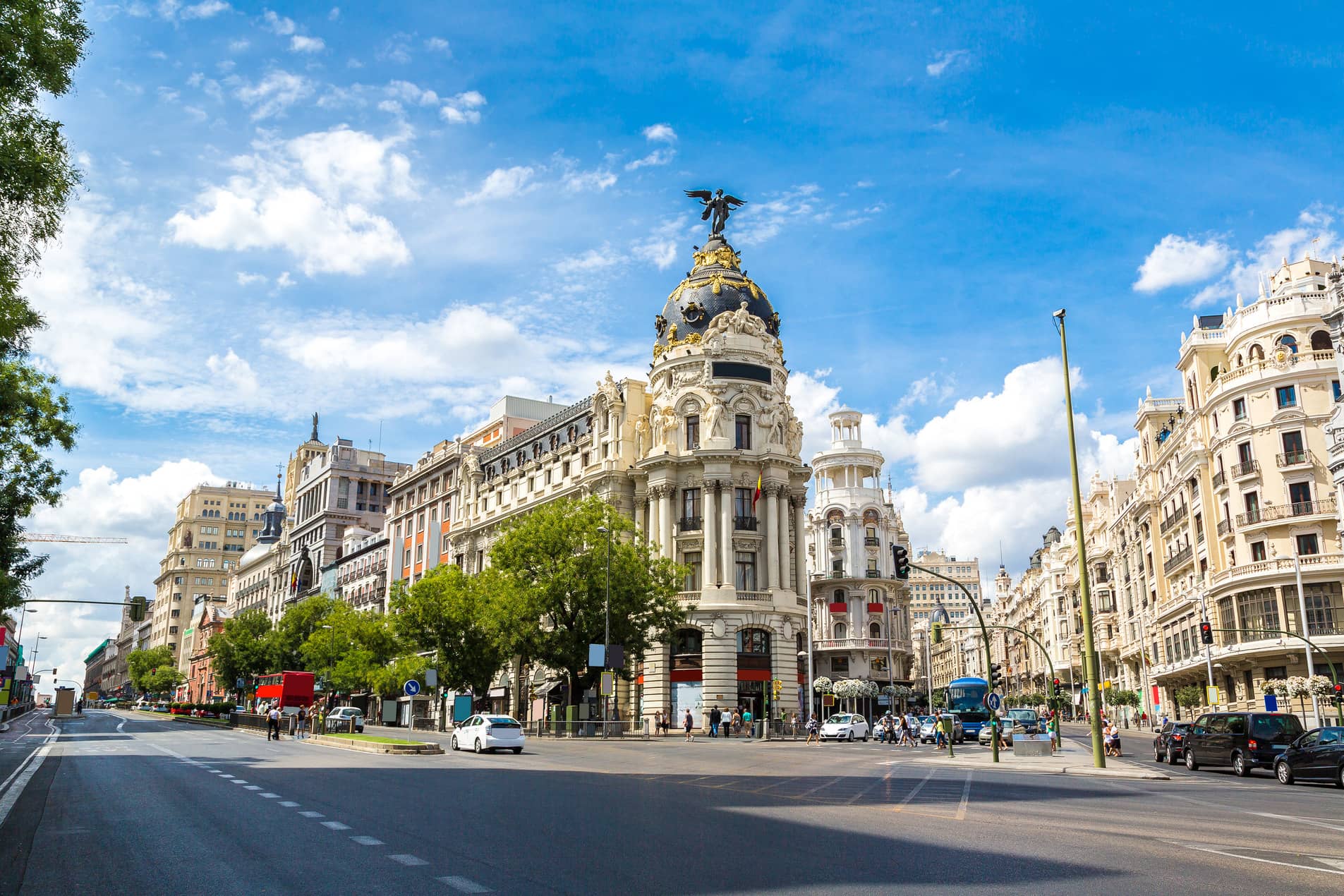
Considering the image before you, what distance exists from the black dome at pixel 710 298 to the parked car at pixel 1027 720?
2818cm

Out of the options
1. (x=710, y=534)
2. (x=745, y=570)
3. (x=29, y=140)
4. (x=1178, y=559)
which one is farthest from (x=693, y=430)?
(x=29, y=140)

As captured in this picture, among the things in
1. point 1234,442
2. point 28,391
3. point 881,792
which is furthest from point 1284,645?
point 28,391

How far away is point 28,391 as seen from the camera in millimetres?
27344

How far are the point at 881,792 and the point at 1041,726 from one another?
41.8 m

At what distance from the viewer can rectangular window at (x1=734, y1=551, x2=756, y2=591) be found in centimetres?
6253

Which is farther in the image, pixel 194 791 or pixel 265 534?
pixel 265 534

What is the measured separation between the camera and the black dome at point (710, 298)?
66.2 m

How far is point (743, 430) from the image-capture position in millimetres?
64625

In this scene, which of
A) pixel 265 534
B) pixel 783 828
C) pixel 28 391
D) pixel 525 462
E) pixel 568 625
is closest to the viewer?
pixel 783 828

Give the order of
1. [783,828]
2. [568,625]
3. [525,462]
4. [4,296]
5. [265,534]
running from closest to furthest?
[783,828]
[4,296]
[568,625]
[525,462]
[265,534]

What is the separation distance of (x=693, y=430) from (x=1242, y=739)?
39.4 meters

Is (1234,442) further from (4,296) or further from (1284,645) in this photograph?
(4,296)

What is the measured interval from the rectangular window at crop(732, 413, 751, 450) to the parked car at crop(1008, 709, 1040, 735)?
21937 mm

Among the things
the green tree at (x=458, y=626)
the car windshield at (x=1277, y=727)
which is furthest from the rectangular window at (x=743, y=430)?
the car windshield at (x=1277, y=727)
